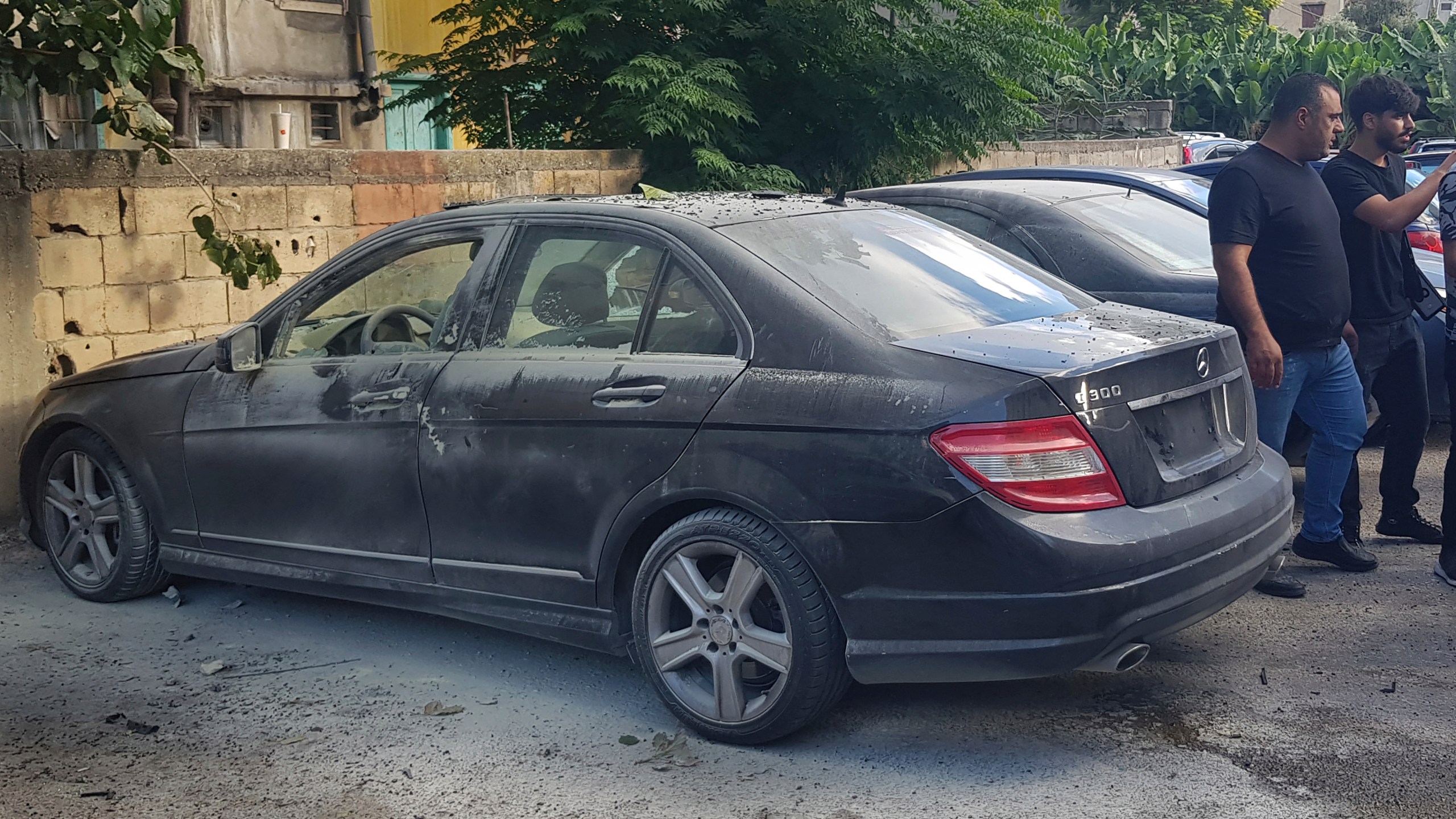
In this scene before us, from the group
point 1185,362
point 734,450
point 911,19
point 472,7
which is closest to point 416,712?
point 734,450

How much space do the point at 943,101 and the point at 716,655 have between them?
810 centimetres

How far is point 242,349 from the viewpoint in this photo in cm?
505

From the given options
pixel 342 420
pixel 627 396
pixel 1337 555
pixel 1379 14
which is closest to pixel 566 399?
pixel 627 396

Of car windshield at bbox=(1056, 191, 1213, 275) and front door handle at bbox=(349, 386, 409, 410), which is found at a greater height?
car windshield at bbox=(1056, 191, 1213, 275)

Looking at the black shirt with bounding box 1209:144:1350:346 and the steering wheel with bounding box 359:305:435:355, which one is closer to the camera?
the steering wheel with bounding box 359:305:435:355

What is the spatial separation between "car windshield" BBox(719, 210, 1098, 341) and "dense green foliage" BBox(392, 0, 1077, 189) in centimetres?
568

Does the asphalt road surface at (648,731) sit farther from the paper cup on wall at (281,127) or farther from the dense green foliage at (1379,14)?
the dense green foliage at (1379,14)

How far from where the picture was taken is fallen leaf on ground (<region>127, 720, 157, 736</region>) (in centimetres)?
423

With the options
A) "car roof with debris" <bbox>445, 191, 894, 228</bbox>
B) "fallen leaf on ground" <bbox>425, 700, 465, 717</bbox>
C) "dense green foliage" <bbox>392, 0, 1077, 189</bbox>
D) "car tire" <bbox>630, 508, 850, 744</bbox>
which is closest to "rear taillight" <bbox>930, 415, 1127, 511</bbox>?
"car tire" <bbox>630, 508, 850, 744</bbox>

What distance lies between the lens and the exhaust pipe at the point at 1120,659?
3.66 metres

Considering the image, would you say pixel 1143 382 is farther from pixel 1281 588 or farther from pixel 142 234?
pixel 142 234

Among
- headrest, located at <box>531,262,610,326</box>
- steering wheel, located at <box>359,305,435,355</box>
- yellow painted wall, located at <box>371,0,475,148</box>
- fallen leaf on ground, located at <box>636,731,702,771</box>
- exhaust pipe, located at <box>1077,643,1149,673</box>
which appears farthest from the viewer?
yellow painted wall, located at <box>371,0,475,148</box>

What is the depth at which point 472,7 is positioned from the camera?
424 inches

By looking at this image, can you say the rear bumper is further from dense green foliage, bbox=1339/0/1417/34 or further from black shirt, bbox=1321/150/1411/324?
dense green foliage, bbox=1339/0/1417/34
